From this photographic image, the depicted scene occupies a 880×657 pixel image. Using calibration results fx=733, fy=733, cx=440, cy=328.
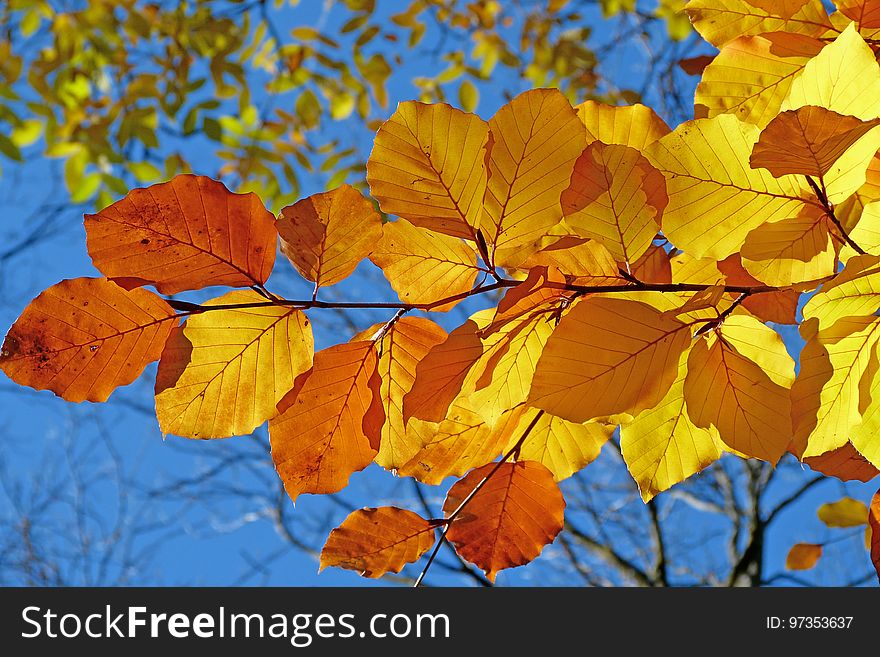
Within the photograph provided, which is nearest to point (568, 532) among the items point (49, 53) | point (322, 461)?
point (49, 53)

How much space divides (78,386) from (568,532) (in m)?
2.65

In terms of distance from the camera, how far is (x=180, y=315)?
39 cm

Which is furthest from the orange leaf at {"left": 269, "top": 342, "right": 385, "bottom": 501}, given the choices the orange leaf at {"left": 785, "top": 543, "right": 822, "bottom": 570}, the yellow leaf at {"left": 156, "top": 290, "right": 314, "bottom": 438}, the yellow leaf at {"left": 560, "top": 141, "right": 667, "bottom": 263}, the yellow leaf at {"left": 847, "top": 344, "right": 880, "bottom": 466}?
the orange leaf at {"left": 785, "top": 543, "right": 822, "bottom": 570}

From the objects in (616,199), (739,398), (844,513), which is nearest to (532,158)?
(616,199)

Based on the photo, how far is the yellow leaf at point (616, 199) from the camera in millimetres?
352

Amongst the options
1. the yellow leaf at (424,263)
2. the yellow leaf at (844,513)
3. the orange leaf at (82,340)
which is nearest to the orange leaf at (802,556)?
the yellow leaf at (844,513)

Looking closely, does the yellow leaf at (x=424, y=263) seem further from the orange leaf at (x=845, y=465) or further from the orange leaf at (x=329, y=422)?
the orange leaf at (x=845, y=465)

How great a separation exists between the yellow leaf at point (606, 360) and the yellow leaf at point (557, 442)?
0.12 metres

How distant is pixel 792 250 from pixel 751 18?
0.69ft

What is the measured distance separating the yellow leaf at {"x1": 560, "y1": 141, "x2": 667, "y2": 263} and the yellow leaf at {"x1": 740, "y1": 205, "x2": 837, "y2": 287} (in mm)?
47

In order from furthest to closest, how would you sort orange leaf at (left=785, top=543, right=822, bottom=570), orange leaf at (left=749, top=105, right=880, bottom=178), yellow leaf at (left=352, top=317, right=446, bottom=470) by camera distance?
orange leaf at (left=785, top=543, right=822, bottom=570) → yellow leaf at (left=352, top=317, right=446, bottom=470) → orange leaf at (left=749, top=105, right=880, bottom=178)

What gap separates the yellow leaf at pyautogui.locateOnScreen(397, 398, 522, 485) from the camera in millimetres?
448

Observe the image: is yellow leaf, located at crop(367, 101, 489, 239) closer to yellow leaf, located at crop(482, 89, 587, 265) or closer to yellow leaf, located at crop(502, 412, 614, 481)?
yellow leaf, located at crop(482, 89, 587, 265)

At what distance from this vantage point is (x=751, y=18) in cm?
48
